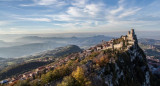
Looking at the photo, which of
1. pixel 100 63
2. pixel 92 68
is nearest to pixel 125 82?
pixel 100 63

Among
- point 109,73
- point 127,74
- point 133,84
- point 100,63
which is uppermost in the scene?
point 100,63

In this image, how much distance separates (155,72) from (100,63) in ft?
325

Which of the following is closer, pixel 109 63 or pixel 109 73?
pixel 109 73

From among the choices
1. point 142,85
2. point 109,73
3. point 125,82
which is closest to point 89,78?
point 109,73

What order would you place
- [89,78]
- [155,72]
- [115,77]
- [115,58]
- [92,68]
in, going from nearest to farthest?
[89,78]
[92,68]
[115,77]
[115,58]
[155,72]

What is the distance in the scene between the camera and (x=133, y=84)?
179 ft

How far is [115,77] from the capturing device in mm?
47156

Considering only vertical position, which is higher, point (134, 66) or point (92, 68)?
point (92, 68)

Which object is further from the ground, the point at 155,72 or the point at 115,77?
the point at 115,77

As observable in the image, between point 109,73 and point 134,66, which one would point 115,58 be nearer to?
point 109,73

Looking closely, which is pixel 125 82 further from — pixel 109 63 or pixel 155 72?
pixel 155 72

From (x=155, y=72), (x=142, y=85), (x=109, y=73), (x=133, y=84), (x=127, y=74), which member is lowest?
(x=155, y=72)

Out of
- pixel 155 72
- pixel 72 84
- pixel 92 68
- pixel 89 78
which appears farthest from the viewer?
pixel 155 72

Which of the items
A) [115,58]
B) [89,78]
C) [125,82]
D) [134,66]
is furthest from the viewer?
[134,66]
